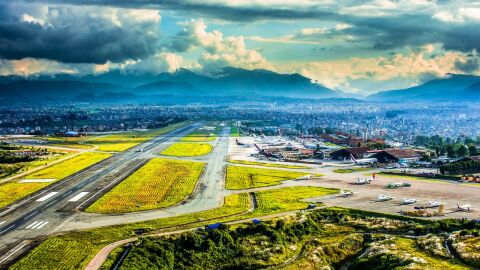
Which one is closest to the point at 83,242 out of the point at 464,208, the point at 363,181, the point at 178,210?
the point at 178,210

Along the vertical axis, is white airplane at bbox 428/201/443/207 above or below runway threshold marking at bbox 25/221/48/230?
above

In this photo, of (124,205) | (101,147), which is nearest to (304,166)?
(124,205)

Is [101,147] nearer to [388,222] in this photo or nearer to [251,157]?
[251,157]

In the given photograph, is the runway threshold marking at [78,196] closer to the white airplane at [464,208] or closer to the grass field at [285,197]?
the grass field at [285,197]

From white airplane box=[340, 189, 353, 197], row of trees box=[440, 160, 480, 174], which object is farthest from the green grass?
row of trees box=[440, 160, 480, 174]

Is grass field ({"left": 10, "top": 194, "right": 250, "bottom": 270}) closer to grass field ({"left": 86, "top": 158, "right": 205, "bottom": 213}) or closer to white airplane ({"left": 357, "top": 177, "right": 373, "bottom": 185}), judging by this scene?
grass field ({"left": 86, "top": 158, "right": 205, "bottom": 213})

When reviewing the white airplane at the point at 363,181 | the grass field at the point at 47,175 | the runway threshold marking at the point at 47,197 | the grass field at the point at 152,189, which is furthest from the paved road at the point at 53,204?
the white airplane at the point at 363,181
